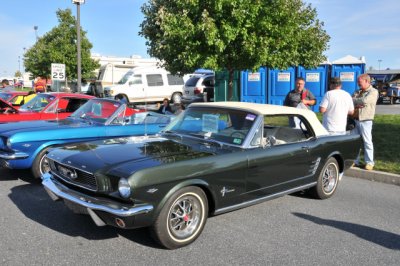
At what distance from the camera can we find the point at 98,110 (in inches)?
300

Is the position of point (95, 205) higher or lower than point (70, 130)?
lower

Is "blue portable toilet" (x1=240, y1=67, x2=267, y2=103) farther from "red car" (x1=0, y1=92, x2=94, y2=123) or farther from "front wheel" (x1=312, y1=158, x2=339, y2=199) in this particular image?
"front wheel" (x1=312, y1=158, x2=339, y2=199)

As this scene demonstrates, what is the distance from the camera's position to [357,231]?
473 centimetres

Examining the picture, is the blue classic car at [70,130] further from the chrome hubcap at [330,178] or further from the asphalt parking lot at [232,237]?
the chrome hubcap at [330,178]

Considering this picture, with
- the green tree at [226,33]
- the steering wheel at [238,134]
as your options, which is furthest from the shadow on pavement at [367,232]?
the green tree at [226,33]

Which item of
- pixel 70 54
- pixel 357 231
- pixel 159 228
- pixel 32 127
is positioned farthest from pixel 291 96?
pixel 70 54

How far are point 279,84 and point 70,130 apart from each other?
12728mm

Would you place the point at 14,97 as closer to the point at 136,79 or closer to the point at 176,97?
the point at 136,79

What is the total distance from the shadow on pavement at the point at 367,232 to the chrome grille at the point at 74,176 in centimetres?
268

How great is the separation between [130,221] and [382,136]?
835 centimetres

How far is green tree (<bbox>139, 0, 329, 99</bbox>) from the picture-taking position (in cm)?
980

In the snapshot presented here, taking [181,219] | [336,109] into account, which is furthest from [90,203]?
[336,109]

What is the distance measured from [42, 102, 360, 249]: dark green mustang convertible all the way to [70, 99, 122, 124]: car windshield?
226 cm

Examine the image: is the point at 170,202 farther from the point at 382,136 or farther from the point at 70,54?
the point at 70,54
